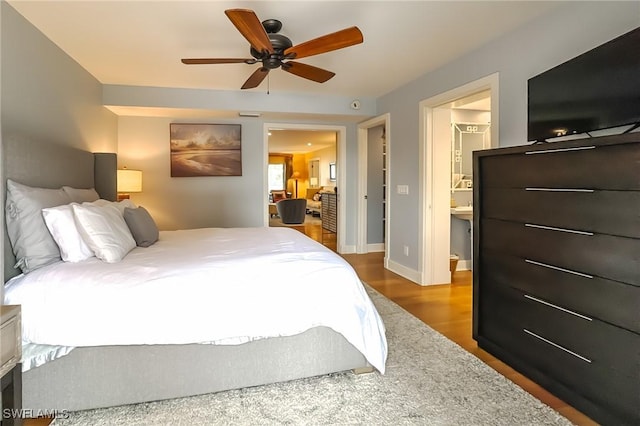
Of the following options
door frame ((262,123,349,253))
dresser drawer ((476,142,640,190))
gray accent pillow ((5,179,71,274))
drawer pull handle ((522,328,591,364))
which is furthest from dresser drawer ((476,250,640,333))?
door frame ((262,123,349,253))

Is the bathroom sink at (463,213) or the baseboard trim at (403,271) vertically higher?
the bathroom sink at (463,213)

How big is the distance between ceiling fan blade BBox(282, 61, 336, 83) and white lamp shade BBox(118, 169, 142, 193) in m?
2.65

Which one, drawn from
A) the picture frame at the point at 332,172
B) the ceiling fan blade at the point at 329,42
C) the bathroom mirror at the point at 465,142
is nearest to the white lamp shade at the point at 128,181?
the ceiling fan blade at the point at 329,42

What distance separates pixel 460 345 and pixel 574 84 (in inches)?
72.9

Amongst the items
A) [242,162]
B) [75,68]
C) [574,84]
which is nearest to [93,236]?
[75,68]

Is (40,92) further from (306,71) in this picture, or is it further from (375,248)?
(375,248)

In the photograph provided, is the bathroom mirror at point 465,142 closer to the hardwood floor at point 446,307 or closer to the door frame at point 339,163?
the hardwood floor at point 446,307

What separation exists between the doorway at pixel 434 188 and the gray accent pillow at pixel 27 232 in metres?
3.47

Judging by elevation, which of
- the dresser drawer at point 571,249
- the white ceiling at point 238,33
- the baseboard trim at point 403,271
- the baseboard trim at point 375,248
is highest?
the white ceiling at point 238,33

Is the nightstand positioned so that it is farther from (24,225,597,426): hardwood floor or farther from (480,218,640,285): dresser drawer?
(480,218,640,285): dresser drawer

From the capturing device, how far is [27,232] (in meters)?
2.00

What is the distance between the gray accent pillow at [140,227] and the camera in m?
2.65

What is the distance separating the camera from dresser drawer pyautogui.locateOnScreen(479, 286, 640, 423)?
5.08 ft

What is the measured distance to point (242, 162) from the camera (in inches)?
211
